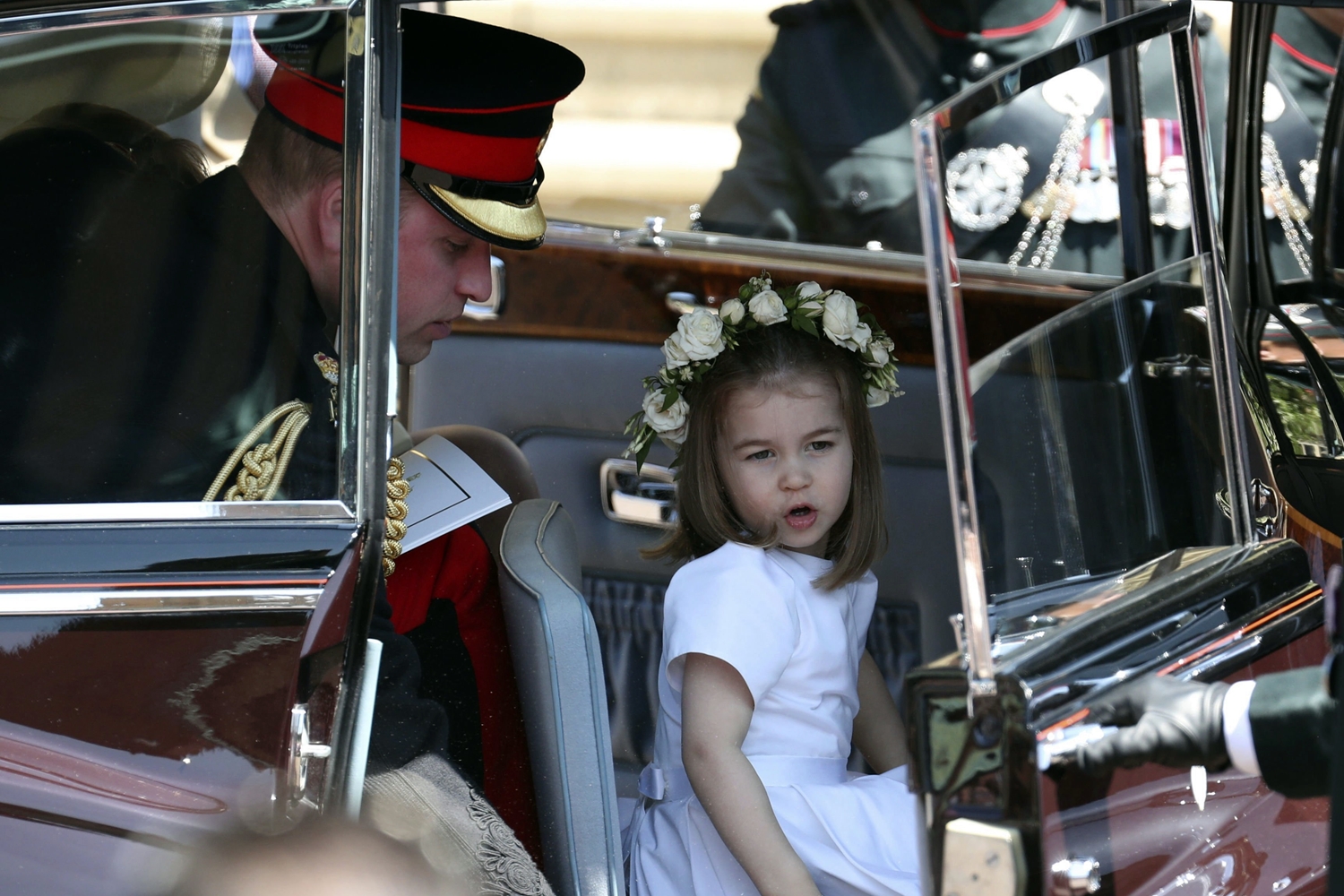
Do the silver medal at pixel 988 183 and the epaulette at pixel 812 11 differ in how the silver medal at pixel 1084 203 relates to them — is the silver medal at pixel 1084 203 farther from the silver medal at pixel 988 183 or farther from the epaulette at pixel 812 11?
the epaulette at pixel 812 11

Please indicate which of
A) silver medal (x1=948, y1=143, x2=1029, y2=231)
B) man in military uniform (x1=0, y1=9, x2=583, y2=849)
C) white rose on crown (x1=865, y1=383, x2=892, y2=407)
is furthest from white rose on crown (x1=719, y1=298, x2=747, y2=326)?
man in military uniform (x1=0, y1=9, x2=583, y2=849)

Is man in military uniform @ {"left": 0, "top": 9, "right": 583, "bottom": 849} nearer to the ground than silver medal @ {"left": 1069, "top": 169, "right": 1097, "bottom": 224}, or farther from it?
nearer to the ground

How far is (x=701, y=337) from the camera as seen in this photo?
2082 mm

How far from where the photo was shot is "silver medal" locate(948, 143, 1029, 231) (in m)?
2.53

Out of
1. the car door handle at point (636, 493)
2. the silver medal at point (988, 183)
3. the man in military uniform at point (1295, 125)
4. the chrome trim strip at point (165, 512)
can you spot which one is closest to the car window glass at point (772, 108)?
the silver medal at point (988, 183)

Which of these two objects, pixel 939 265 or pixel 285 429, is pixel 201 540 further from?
pixel 939 265

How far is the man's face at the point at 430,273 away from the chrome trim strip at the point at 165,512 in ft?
1.87

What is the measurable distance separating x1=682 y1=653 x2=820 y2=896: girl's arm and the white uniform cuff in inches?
24.2

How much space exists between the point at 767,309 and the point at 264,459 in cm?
94

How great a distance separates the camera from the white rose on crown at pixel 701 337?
82.0 inches

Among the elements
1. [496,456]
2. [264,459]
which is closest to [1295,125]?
[496,456]

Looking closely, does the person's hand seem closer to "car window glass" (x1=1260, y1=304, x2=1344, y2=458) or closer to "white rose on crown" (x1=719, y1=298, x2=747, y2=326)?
"car window glass" (x1=1260, y1=304, x2=1344, y2=458)

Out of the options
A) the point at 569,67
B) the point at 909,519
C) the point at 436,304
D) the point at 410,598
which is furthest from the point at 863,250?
the point at 410,598

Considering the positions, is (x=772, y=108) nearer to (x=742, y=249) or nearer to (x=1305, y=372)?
(x=742, y=249)
